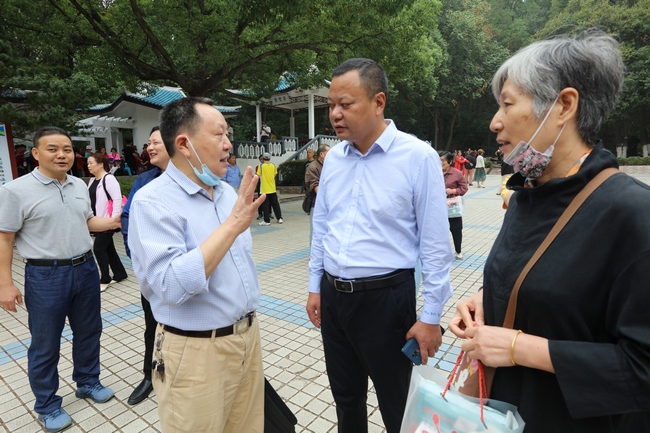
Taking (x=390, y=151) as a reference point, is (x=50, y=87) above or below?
above

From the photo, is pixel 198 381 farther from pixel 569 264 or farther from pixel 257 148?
pixel 257 148

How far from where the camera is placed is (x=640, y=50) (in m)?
21.6

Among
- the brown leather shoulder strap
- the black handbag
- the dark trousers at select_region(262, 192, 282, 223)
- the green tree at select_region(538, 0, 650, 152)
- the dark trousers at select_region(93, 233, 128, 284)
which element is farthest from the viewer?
the green tree at select_region(538, 0, 650, 152)

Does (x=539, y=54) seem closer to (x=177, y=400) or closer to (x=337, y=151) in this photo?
(x=337, y=151)

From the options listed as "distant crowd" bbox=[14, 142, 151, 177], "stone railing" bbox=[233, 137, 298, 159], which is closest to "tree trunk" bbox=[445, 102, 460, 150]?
"stone railing" bbox=[233, 137, 298, 159]

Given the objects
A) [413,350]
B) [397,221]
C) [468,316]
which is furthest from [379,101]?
[413,350]

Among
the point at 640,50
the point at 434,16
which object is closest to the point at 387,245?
the point at 434,16

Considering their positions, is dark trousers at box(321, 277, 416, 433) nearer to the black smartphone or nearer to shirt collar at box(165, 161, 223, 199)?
the black smartphone

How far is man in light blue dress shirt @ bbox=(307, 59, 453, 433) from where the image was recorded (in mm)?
1797

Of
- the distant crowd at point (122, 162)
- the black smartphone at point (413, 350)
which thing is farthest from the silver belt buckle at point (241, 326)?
the distant crowd at point (122, 162)

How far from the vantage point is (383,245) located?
183 centimetres

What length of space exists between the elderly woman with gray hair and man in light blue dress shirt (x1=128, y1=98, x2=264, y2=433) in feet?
3.19

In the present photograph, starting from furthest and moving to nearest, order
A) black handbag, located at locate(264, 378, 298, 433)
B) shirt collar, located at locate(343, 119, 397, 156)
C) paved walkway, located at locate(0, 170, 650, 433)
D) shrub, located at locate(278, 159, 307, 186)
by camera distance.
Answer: shrub, located at locate(278, 159, 307, 186) < paved walkway, located at locate(0, 170, 650, 433) < black handbag, located at locate(264, 378, 298, 433) < shirt collar, located at locate(343, 119, 397, 156)

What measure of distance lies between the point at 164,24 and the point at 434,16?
6674mm
